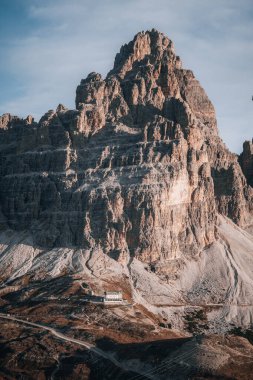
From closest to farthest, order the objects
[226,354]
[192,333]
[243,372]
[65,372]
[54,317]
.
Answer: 1. [243,372]
2. [226,354]
3. [65,372]
4. [54,317]
5. [192,333]

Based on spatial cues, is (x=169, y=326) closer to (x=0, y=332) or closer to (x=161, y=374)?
(x=0, y=332)

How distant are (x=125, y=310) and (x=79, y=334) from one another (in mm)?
29682

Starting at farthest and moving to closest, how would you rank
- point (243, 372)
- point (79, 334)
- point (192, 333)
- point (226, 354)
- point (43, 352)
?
point (192, 333) → point (79, 334) → point (43, 352) → point (226, 354) → point (243, 372)

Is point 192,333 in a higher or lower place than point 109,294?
lower

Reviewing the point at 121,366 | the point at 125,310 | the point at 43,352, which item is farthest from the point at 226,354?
the point at 125,310

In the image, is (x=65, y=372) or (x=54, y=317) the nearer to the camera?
(x=65, y=372)

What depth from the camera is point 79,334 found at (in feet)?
531

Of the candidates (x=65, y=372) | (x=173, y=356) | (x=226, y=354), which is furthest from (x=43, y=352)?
(x=226, y=354)

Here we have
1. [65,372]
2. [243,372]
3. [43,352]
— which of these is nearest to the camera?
[243,372]

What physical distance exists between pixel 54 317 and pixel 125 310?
2109 cm

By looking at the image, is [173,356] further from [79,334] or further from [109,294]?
[109,294]

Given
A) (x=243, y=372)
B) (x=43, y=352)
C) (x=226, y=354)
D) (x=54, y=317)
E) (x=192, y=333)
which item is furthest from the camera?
(x=192, y=333)

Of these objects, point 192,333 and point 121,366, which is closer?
point 121,366

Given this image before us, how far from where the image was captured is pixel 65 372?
140875 mm
